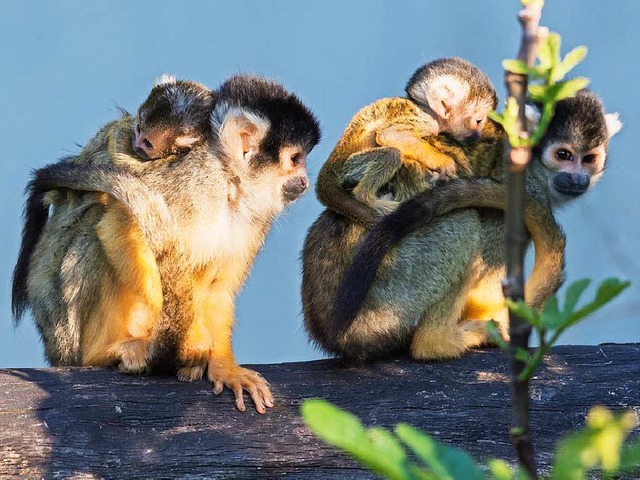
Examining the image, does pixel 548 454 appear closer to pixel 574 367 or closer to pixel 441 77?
pixel 574 367

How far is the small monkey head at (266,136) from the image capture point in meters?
2.83

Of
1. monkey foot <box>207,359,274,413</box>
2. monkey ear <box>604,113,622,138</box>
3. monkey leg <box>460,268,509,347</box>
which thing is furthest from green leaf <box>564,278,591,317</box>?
monkey ear <box>604,113,622,138</box>

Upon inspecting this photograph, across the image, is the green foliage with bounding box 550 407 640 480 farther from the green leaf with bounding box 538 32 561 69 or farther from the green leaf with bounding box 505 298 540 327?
the green leaf with bounding box 538 32 561 69

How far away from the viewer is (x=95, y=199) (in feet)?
9.49

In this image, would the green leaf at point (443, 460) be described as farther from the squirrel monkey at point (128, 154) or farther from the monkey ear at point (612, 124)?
the monkey ear at point (612, 124)

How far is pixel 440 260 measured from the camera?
295 centimetres

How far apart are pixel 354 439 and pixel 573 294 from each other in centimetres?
17

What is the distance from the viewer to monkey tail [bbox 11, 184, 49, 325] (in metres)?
3.03

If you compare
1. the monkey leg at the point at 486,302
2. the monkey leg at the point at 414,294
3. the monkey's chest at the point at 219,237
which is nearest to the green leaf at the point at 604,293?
the monkey's chest at the point at 219,237

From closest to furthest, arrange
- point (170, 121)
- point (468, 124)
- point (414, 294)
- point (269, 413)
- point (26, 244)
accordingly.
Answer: point (269, 413), point (170, 121), point (414, 294), point (26, 244), point (468, 124)

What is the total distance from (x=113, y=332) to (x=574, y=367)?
4.70 ft

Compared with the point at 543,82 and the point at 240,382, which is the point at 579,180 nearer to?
the point at 240,382

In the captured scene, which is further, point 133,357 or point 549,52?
point 133,357

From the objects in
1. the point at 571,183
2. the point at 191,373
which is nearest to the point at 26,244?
the point at 191,373
